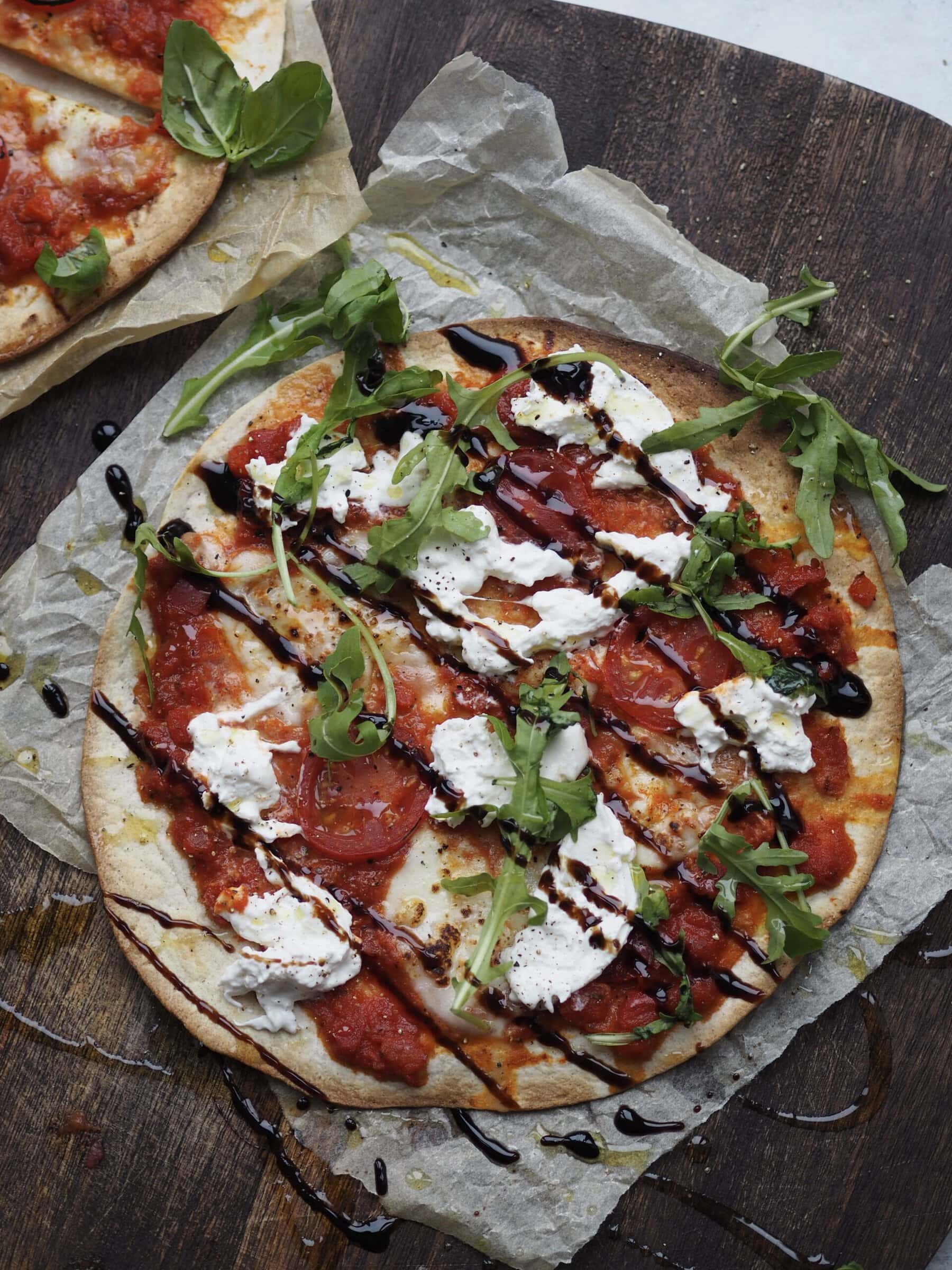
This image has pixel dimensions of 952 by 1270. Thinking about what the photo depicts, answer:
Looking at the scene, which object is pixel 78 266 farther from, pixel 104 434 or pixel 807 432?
pixel 807 432

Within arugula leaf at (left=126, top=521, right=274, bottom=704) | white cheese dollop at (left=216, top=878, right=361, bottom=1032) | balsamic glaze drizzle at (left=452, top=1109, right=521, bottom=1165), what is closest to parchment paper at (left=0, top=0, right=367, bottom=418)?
arugula leaf at (left=126, top=521, right=274, bottom=704)

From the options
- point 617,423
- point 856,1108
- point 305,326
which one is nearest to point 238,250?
point 305,326

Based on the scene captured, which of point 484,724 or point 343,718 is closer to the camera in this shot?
point 343,718

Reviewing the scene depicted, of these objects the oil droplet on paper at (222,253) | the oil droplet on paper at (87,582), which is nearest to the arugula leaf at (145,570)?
the oil droplet on paper at (87,582)

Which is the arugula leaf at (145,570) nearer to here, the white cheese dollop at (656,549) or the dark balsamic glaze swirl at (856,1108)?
the white cheese dollop at (656,549)

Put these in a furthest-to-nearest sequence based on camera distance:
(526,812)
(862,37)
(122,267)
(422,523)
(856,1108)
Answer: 1. (862,37)
2. (122,267)
3. (856,1108)
4. (422,523)
5. (526,812)

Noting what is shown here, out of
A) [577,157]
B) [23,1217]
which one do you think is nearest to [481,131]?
[577,157]

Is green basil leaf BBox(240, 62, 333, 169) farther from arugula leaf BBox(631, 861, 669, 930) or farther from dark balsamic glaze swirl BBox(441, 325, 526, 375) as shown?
arugula leaf BBox(631, 861, 669, 930)
